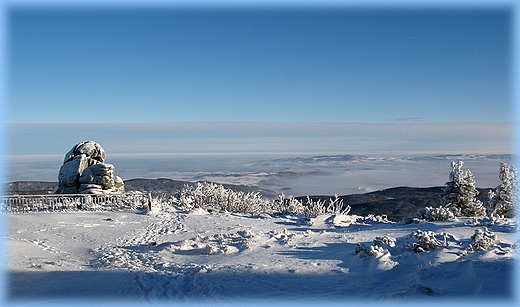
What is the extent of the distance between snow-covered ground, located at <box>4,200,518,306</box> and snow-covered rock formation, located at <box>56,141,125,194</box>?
6627 mm

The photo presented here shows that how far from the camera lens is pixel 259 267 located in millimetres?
8344

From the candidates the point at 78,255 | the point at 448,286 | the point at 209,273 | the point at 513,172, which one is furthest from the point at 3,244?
the point at 513,172

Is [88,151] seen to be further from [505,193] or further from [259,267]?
[505,193]

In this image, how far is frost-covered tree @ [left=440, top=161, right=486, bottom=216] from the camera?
17859mm

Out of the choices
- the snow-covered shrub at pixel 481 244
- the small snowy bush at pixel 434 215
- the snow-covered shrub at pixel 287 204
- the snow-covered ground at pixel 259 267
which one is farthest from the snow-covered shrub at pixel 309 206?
the snow-covered shrub at pixel 481 244

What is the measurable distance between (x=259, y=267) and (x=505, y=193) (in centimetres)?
1455

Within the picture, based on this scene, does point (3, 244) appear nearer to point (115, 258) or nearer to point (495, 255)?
point (115, 258)

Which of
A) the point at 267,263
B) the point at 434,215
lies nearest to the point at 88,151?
the point at 267,263

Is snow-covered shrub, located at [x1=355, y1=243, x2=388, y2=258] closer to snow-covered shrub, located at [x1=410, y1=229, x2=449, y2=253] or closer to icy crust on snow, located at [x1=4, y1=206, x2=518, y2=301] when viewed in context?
icy crust on snow, located at [x1=4, y1=206, x2=518, y2=301]

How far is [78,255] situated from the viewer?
1070 cm

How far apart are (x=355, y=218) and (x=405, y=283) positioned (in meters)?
9.86

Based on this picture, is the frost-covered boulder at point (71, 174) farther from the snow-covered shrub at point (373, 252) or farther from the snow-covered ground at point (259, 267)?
the snow-covered shrub at point (373, 252)

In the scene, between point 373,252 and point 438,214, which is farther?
point 438,214

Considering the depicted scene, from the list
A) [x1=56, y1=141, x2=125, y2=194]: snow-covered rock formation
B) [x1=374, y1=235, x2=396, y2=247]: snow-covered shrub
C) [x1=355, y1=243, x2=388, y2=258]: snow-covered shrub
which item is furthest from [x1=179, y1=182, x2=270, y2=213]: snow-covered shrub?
[x1=355, y1=243, x2=388, y2=258]: snow-covered shrub
